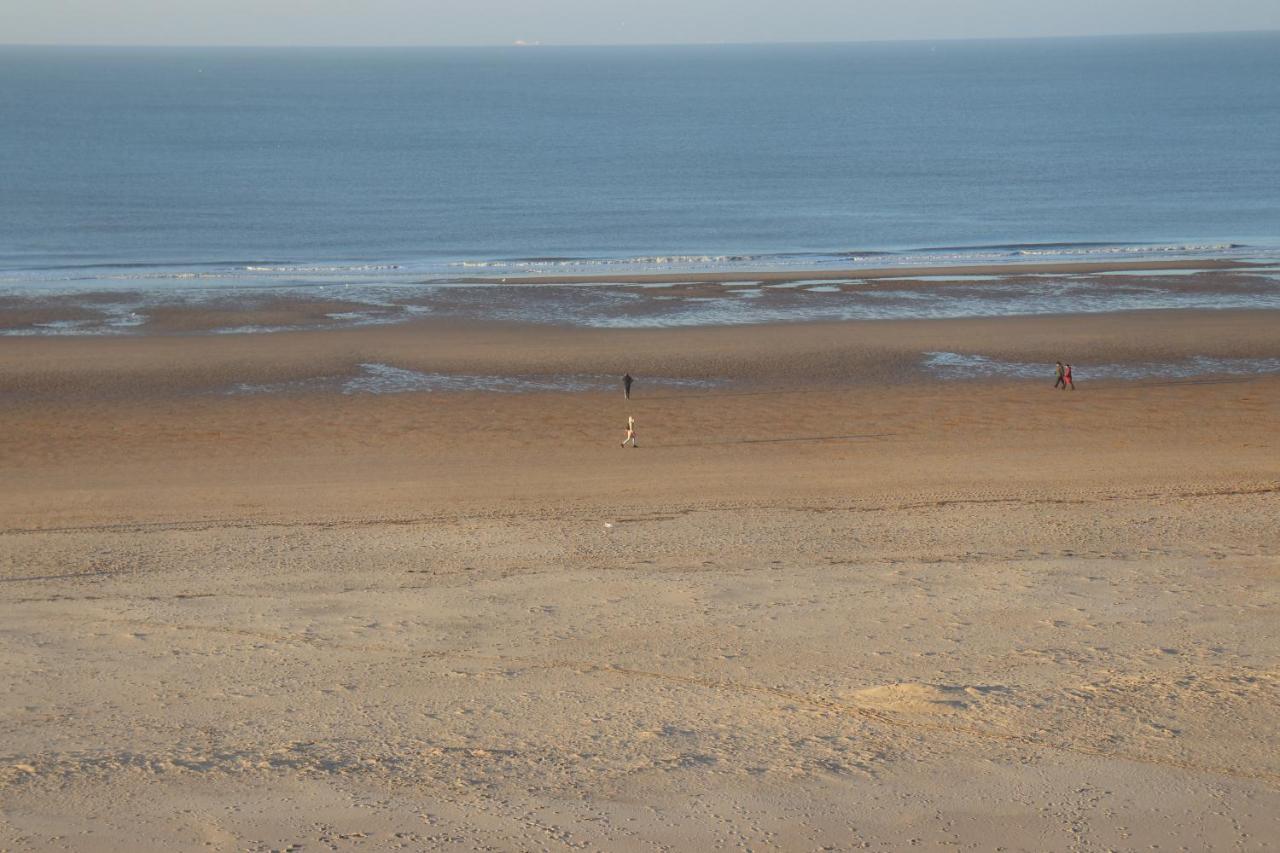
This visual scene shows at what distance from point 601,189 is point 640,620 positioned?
5835cm

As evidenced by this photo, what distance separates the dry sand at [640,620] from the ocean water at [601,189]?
17.7 m

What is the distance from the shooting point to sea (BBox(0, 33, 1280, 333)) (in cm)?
4566

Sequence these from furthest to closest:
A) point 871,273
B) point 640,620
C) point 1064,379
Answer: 1. point 871,273
2. point 1064,379
3. point 640,620

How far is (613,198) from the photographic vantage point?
6744 centimetres

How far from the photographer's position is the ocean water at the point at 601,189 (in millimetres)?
50062

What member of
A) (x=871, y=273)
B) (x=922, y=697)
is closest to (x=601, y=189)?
(x=871, y=273)

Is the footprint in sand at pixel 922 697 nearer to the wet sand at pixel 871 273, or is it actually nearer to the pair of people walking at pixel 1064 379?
the pair of people walking at pixel 1064 379

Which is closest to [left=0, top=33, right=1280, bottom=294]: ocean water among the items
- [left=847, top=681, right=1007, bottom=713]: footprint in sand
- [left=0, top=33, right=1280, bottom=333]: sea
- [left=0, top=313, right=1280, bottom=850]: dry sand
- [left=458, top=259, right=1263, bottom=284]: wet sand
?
[left=0, top=33, right=1280, bottom=333]: sea

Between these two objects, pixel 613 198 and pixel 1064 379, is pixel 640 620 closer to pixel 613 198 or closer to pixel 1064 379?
pixel 1064 379

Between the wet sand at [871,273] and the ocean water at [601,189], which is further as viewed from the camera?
the ocean water at [601,189]

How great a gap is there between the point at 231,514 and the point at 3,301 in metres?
22.6

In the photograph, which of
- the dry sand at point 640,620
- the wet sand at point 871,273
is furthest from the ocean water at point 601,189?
the dry sand at point 640,620

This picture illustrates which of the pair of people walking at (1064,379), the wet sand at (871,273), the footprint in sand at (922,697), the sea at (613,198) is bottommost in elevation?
the footprint in sand at (922,697)

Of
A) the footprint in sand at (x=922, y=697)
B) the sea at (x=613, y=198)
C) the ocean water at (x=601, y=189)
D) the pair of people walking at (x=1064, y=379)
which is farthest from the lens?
the ocean water at (x=601, y=189)
